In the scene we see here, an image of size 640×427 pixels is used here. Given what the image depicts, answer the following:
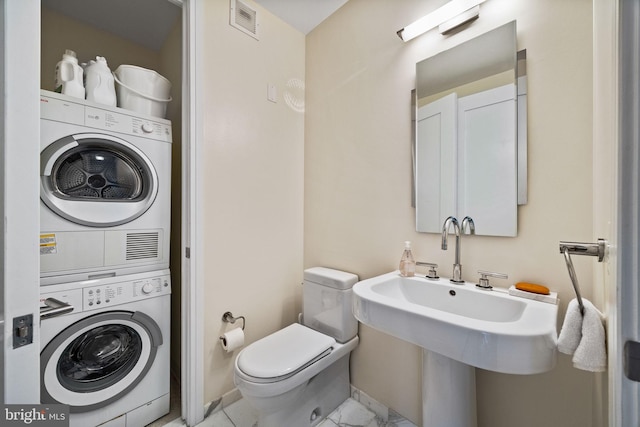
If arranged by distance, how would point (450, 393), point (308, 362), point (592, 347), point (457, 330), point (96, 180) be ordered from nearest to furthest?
point (592, 347) → point (457, 330) → point (450, 393) → point (308, 362) → point (96, 180)

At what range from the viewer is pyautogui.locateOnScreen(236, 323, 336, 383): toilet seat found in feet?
3.69

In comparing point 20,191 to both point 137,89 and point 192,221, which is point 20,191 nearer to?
point 192,221

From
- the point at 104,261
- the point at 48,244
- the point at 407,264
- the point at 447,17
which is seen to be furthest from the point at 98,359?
the point at 447,17

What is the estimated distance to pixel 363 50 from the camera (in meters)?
1.55

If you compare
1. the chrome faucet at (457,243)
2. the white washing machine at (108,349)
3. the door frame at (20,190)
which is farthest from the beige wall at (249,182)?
the chrome faucet at (457,243)

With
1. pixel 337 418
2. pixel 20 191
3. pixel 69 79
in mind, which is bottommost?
pixel 337 418

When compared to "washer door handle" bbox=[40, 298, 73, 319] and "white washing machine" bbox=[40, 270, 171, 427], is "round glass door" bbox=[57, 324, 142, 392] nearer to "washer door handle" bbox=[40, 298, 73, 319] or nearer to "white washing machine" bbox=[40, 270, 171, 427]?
"white washing machine" bbox=[40, 270, 171, 427]

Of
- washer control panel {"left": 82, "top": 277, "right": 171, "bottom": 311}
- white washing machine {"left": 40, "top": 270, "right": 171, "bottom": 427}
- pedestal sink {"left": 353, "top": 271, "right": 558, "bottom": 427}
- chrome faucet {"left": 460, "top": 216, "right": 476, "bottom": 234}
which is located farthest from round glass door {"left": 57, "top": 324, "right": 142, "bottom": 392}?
chrome faucet {"left": 460, "top": 216, "right": 476, "bottom": 234}

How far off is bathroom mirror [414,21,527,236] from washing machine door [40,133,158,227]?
4.74 feet

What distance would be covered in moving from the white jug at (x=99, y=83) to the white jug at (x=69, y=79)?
4 centimetres

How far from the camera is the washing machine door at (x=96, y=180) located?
1.13m

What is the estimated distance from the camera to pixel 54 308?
3.50ft

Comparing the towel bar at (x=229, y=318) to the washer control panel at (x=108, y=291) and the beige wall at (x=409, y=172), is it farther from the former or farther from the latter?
the beige wall at (x=409, y=172)

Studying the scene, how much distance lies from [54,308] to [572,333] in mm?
1778
